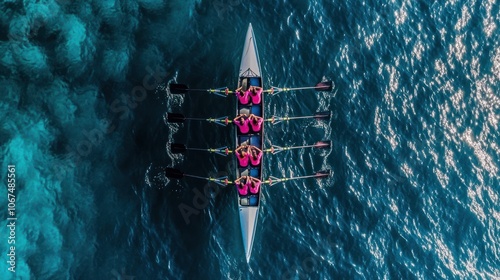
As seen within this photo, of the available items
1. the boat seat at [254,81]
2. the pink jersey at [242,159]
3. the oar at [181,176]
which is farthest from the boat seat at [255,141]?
the boat seat at [254,81]

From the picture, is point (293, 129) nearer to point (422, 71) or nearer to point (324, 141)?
point (324, 141)

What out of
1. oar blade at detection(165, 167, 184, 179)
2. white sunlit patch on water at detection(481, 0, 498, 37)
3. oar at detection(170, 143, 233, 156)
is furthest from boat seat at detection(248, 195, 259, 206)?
white sunlit patch on water at detection(481, 0, 498, 37)

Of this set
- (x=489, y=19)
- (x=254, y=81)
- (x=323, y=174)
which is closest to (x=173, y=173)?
(x=254, y=81)

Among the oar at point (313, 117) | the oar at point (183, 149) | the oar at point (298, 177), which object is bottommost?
the oar at point (298, 177)

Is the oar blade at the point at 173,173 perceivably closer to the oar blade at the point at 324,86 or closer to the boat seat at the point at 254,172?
the boat seat at the point at 254,172

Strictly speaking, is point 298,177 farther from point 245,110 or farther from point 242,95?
point 242,95
